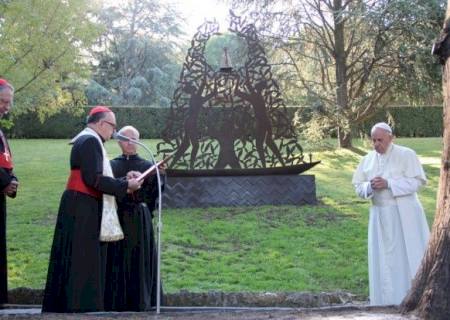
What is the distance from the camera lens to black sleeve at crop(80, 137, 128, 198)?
5262 millimetres

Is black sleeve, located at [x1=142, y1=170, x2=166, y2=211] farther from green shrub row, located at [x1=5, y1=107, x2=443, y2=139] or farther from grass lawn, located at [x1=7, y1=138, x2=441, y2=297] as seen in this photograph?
green shrub row, located at [x1=5, y1=107, x2=443, y2=139]

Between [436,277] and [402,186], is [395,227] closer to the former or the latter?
[402,186]

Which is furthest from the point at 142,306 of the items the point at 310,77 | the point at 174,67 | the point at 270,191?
the point at 174,67

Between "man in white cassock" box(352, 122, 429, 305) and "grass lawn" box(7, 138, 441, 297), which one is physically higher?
"man in white cassock" box(352, 122, 429, 305)

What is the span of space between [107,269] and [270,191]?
7.52m

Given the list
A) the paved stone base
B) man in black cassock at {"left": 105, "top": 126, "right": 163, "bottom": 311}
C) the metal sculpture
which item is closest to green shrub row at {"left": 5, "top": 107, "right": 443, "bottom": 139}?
the metal sculpture

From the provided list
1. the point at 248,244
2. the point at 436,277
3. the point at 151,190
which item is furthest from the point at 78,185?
the point at 248,244

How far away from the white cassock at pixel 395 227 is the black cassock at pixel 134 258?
2.09m

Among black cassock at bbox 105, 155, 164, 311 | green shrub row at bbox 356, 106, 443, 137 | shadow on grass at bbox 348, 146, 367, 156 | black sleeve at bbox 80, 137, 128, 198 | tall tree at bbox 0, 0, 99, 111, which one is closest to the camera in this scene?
black sleeve at bbox 80, 137, 128, 198

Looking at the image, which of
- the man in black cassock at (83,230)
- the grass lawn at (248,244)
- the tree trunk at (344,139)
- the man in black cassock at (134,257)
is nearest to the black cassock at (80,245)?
the man in black cassock at (83,230)

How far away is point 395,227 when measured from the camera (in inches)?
258

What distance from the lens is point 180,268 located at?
8.35 metres

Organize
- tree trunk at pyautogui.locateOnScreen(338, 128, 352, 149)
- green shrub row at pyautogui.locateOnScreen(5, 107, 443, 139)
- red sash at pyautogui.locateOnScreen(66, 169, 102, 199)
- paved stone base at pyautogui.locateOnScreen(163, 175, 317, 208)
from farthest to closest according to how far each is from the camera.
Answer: green shrub row at pyautogui.locateOnScreen(5, 107, 443, 139) → tree trunk at pyautogui.locateOnScreen(338, 128, 352, 149) → paved stone base at pyautogui.locateOnScreen(163, 175, 317, 208) → red sash at pyautogui.locateOnScreen(66, 169, 102, 199)

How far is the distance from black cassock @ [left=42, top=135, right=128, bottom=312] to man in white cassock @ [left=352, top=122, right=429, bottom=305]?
2.62m
